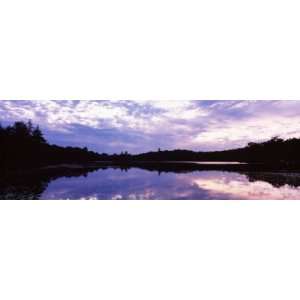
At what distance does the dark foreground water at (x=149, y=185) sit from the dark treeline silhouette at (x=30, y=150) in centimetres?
13

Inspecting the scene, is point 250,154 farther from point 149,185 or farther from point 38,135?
point 38,135

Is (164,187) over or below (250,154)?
below

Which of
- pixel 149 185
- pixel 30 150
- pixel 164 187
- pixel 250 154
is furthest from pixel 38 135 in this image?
pixel 250 154

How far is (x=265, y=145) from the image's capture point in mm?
3961

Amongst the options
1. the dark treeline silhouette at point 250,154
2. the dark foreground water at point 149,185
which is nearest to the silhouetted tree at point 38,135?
the dark foreground water at point 149,185

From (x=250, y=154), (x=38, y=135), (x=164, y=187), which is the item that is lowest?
(x=164, y=187)

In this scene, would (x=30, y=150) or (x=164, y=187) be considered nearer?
(x=164, y=187)

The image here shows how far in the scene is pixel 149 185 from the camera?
12.8 ft

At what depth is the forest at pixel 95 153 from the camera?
12.9 feet

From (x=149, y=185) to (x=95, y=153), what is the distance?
0.58 m
